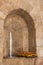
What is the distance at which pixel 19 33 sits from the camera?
2195 millimetres

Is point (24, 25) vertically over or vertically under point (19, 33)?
over

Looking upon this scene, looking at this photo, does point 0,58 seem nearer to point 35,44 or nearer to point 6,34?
point 6,34

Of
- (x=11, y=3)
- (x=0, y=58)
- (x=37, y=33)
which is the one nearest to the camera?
(x=0, y=58)

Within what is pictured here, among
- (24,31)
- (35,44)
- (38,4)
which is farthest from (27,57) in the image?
(38,4)

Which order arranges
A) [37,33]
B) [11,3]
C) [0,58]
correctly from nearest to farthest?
[0,58] < [11,3] < [37,33]

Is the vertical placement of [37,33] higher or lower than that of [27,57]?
higher

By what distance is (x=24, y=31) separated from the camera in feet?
7.28

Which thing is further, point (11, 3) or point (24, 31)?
point (24, 31)

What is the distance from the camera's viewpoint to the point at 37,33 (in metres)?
2.12

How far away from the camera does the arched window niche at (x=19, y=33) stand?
2113mm

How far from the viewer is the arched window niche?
211 centimetres

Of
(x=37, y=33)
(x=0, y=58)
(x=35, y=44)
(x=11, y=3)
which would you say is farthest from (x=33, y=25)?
(x=0, y=58)

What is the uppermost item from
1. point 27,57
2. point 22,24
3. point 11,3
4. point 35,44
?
point 11,3

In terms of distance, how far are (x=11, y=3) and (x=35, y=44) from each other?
61 cm
